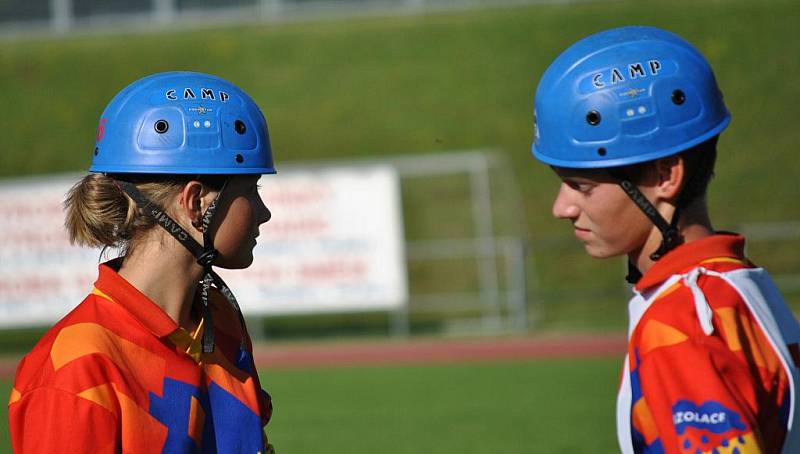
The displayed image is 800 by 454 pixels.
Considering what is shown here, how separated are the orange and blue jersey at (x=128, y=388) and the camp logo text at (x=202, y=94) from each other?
0.51 m

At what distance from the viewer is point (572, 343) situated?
15.3 m

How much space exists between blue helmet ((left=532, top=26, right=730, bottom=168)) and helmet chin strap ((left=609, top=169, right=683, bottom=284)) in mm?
62

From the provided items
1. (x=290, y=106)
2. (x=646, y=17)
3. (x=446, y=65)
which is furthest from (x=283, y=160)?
(x=646, y=17)

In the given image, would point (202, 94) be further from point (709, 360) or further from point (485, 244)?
point (485, 244)

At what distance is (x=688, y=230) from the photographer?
2961mm

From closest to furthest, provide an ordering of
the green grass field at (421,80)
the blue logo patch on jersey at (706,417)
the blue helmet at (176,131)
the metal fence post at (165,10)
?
the blue logo patch on jersey at (706,417) → the blue helmet at (176,131) → the green grass field at (421,80) → the metal fence post at (165,10)

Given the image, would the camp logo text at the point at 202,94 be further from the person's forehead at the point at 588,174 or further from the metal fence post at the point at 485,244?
the metal fence post at the point at 485,244

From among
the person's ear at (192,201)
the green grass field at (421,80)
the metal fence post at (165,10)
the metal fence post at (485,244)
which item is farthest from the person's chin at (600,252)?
the metal fence post at (165,10)

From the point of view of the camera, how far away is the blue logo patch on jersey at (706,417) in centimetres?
245

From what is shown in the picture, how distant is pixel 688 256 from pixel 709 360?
0.41 m

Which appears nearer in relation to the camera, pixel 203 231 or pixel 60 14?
pixel 203 231

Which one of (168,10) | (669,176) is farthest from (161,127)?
(168,10)

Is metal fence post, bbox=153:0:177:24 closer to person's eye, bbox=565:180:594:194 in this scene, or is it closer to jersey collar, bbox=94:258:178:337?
jersey collar, bbox=94:258:178:337

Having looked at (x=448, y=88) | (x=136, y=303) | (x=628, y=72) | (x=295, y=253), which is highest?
(x=448, y=88)
